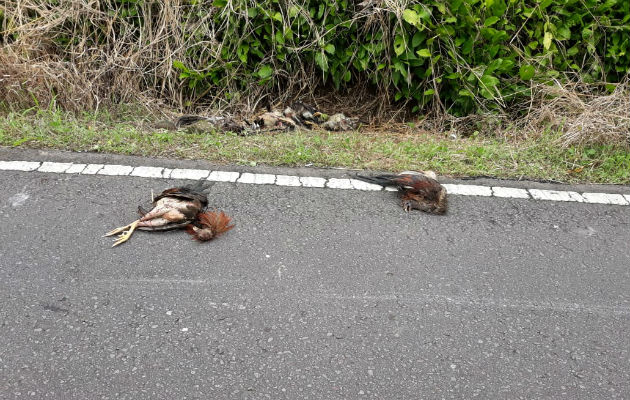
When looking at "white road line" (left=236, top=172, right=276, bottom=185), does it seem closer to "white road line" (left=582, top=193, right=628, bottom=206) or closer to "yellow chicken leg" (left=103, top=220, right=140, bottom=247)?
"yellow chicken leg" (left=103, top=220, right=140, bottom=247)

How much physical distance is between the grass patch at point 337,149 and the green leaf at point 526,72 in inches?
24.2

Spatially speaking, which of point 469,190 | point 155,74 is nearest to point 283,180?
point 469,190

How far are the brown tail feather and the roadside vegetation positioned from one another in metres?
1.26

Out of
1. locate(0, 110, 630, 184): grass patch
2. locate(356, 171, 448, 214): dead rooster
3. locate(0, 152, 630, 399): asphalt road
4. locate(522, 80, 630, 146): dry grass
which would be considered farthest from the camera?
locate(522, 80, 630, 146): dry grass

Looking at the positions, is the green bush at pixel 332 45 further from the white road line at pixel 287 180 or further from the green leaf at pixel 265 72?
the white road line at pixel 287 180

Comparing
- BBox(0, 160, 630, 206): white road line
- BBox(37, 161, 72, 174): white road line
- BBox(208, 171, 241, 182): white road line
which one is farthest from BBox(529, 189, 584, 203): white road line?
BBox(37, 161, 72, 174): white road line

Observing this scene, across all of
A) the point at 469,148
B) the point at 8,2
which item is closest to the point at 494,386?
the point at 469,148

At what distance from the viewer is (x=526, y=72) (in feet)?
16.7

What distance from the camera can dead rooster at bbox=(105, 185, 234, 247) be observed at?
3330 mm

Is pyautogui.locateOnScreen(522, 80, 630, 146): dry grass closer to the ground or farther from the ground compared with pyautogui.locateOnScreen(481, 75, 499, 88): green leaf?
closer to the ground

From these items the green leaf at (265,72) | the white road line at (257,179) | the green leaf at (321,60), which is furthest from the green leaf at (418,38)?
the white road line at (257,179)

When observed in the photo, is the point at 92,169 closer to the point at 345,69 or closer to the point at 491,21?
the point at 345,69

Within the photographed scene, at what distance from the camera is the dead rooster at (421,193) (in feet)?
12.3

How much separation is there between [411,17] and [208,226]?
2694 millimetres
